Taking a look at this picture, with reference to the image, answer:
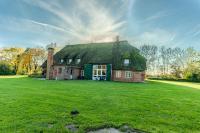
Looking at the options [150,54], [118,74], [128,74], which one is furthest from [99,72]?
[150,54]

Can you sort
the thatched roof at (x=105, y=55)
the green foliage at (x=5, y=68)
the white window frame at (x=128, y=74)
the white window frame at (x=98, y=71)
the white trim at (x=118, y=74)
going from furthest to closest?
the green foliage at (x=5, y=68)
the white window frame at (x=98, y=71)
the thatched roof at (x=105, y=55)
the white trim at (x=118, y=74)
the white window frame at (x=128, y=74)

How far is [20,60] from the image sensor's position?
54.2 meters

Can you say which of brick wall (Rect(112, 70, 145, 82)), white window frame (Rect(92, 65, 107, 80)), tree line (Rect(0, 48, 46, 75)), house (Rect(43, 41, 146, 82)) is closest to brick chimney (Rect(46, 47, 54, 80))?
house (Rect(43, 41, 146, 82))

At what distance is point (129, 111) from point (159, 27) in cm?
2144

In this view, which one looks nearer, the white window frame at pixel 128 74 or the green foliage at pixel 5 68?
the white window frame at pixel 128 74

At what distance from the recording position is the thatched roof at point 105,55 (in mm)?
33312

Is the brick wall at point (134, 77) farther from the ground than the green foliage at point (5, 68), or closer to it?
closer to it

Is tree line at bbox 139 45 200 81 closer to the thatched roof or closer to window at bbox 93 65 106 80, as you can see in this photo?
the thatched roof

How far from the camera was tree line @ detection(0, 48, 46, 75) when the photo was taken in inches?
2056

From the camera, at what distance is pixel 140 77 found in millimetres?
32562

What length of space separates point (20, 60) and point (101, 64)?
29547 mm

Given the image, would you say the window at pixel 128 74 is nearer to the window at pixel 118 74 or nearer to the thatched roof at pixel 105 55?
the thatched roof at pixel 105 55

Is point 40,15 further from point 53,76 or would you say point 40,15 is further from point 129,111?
point 129,111

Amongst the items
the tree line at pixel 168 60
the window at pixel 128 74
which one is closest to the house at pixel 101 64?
the window at pixel 128 74
